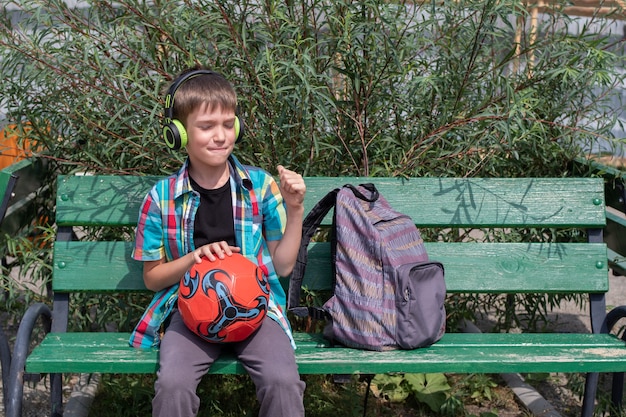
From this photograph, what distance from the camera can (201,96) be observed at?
3.33 meters

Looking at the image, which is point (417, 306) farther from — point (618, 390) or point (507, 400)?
point (507, 400)

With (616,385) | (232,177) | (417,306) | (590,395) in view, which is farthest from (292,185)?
(616,385)

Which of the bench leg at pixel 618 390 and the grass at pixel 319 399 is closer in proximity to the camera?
the bench leg at pixel 618 390

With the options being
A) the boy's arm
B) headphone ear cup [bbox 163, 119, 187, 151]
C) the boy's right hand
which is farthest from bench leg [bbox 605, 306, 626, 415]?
headphone ear cup [bbox 163, 119, 187, 151]

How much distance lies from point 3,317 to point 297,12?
2.87m

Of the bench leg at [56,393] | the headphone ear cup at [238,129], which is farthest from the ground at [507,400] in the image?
the headphone ear cup at [238,129]

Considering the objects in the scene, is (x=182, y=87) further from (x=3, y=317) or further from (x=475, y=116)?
(x=3, y=317)

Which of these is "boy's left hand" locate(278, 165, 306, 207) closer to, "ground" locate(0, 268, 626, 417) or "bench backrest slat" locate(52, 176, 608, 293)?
Result: "bench backrest slat" locate(52, 176, 608, 293)

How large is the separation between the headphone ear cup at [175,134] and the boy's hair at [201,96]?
0.31 ft

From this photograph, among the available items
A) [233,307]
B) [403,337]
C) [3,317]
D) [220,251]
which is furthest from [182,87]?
[3,317]

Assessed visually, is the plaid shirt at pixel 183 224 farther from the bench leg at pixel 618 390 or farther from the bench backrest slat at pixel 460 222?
the bench leg at pixel 618 390

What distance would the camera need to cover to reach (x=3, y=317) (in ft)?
18.1

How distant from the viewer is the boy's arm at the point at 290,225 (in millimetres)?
3260

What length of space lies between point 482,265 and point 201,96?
1484 mm
